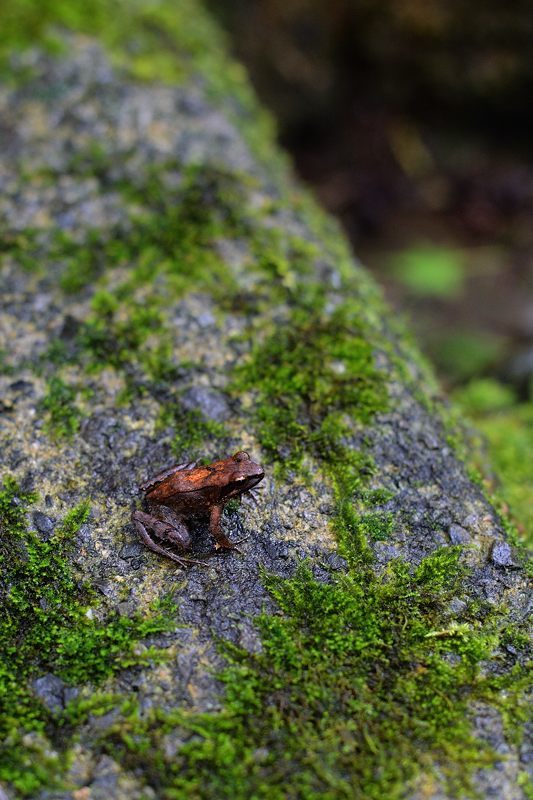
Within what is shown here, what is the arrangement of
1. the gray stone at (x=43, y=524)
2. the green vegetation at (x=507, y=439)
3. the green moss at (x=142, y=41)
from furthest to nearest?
the green moss at (x=142, y=41)
the green vegetation at (x=507, y=439)
the gray stone at (x=43, y=524)

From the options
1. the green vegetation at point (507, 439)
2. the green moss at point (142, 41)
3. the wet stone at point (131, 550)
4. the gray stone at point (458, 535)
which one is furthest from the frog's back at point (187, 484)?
the green moss at point (142, 41)

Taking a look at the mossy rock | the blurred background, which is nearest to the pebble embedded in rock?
the mossy rock

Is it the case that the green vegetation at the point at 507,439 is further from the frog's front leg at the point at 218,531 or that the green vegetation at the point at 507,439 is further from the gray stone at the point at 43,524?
the gray stone at the point at 43,524

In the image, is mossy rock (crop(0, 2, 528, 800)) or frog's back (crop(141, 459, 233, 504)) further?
frog's back (crop(141, 459, 233, 504))

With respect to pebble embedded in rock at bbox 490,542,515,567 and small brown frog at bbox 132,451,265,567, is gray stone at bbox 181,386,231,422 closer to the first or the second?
small brown frog at bbox 132,451,265,567

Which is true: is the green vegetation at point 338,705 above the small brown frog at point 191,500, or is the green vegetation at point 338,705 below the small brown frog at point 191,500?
below

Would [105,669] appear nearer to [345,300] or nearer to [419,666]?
[419,666]
